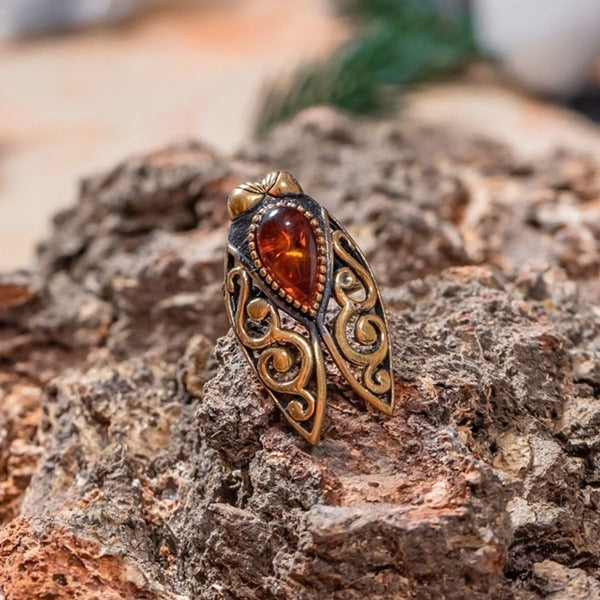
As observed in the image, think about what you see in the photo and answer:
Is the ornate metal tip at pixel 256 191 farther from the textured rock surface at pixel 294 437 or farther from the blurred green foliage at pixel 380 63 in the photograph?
the blurred green foliage at pixel 380 63

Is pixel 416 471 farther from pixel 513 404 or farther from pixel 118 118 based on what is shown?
pixel 118 118

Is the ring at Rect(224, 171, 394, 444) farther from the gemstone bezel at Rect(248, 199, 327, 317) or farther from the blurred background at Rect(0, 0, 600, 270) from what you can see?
the blurred background at Rect(0, 0, 600, 270)

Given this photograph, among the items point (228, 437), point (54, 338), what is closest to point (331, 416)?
point (228, 437)

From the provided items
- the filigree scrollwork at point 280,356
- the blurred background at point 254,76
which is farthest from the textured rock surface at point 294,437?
the blurred background at point 254,76

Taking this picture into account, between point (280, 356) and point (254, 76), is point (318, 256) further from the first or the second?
point (254, 76)

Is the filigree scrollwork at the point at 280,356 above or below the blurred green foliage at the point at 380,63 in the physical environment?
above

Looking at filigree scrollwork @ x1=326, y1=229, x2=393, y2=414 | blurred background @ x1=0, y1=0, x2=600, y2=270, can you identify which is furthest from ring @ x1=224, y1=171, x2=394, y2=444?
blurred background @ x1=0, y1=0, x2=600, y2=270

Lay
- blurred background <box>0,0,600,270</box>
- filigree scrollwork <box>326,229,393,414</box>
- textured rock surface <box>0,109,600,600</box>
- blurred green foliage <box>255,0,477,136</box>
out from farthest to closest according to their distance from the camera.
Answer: blurred background <box>0,0,600,270</box>, blurred green foliage <box>255,0,477,136</box>, filigree scrollwork <box>326,229,393,414</box>, textured rock surface <box>0,109,600,600</box>
